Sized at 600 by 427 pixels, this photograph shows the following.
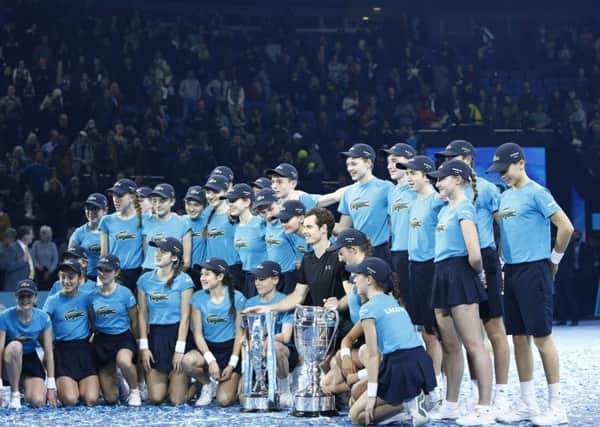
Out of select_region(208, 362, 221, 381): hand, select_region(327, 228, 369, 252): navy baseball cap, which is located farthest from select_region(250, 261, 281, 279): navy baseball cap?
select_region(327, 228, 369, 252): navy baseball cap

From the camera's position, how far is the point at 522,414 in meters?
7.30

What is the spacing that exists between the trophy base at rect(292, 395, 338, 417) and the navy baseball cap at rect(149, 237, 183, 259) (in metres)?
1.68

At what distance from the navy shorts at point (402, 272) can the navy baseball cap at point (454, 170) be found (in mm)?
1123

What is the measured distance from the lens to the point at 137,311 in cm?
884

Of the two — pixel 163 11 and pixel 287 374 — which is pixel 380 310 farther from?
pixel 163 11

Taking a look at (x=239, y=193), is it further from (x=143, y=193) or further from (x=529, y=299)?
(x=529, y=299)

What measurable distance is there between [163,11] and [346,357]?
49.1 feet

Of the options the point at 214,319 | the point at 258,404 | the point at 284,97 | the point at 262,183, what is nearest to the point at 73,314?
the point at 214,319

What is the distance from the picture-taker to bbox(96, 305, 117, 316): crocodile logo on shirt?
870 centimetres

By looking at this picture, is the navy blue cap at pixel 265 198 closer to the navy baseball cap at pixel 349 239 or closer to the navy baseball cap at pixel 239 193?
the navy baseball cap at pixel 239 193

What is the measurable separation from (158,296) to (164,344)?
0.39m

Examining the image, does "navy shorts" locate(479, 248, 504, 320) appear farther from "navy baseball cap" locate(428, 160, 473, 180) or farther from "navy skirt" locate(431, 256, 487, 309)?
"navy baseball cap" locate(428, 160, 473, 180)

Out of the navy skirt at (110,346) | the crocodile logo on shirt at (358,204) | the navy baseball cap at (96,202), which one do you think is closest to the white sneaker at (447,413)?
the crocodile logo on shirt at (358,204)

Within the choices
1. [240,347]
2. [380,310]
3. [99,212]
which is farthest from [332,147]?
[380,310]
